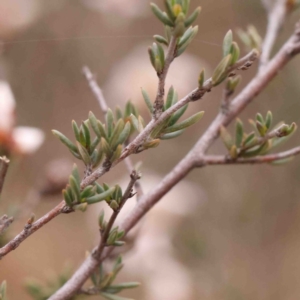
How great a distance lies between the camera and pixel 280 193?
84 centimetres

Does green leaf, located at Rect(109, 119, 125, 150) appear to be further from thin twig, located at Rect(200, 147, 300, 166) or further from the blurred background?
the blurred background

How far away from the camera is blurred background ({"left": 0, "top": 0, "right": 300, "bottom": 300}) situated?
65 cm

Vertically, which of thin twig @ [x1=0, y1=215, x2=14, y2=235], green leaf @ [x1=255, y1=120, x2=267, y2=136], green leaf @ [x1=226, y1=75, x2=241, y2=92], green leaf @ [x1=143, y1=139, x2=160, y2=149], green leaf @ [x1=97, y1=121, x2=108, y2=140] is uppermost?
green leaf @ [x1=226, y1=75, x2=241, y2=92]

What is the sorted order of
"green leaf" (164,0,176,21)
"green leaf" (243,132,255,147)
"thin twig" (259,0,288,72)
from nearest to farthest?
"green leaf" (164,0,176,21) < "green leaf" (243,132,255,147) < "thin twig" (259,0,288,72)

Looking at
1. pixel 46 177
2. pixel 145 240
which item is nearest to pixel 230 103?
pixel 46 177

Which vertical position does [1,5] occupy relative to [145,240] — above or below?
above

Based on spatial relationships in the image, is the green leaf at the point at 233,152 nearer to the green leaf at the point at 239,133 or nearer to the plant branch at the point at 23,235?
the green leaf at the point at 239,133

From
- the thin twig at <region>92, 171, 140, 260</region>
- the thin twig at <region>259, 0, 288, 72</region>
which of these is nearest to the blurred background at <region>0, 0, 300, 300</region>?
the thin twig at <region>259, 0, 288, 72</region>

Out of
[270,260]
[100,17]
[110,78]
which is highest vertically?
[100,17]

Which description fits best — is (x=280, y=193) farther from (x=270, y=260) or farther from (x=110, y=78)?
(x=110, y=78)

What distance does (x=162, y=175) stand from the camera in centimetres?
77

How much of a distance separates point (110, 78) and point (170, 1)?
61 cm

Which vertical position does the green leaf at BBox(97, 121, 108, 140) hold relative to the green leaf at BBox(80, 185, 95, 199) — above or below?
above

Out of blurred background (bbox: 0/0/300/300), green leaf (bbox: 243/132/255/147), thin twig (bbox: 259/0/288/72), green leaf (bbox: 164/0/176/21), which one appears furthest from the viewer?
blurred background (bbox: 0/0/300/300)
